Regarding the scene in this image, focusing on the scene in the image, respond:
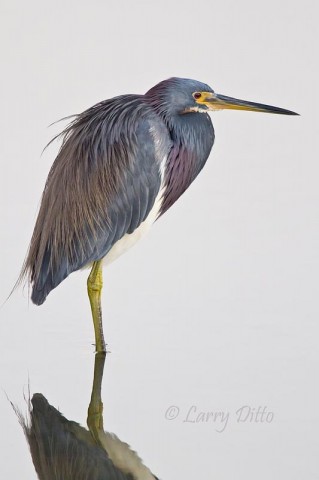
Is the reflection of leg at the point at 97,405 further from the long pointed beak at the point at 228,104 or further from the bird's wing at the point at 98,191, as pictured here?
the long pointed beak at the point at 228,104

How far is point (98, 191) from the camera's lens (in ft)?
19.5

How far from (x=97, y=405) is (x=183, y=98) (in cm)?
154

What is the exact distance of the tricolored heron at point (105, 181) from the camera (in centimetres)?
594

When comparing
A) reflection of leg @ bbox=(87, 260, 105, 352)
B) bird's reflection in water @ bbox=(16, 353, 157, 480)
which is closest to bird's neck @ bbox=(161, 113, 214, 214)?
reflection of leg @ bbox=(87, 260, 105, 352)

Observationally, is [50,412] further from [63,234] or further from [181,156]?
[181,156]

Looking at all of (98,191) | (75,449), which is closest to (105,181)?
(98,191)

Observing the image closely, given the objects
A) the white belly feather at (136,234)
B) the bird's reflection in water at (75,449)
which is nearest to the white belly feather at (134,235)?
the white belly feather at (136,234)

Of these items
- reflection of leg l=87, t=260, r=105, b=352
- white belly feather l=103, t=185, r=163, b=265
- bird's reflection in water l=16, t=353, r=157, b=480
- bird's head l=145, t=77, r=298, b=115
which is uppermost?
bird's head l=145, t=77, r=298, b=115

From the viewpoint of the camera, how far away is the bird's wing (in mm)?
5934

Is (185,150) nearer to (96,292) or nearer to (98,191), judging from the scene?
(98,191)

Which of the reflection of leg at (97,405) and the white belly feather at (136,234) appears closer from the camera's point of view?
the reflection of leg at (97,405)

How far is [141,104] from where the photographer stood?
6051mm

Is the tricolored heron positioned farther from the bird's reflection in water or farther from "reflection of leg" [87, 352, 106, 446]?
the bird's reflection in water

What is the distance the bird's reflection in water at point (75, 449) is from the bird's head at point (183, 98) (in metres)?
1.47
